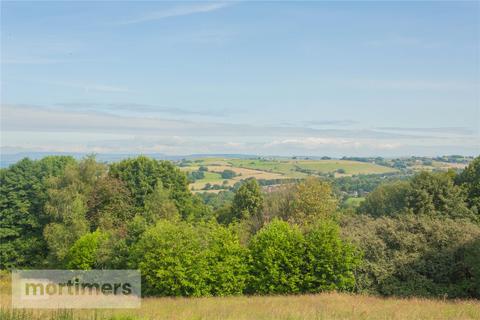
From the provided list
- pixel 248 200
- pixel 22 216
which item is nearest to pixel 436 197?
pixel 248 200

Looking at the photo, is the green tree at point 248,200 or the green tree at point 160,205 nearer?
the green tree at point 160,205

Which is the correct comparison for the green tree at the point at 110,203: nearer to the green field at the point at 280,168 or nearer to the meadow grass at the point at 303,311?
the meadow grass at the point at 303,311

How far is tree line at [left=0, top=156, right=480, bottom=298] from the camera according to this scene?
27953 millimetres

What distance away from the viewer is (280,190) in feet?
157

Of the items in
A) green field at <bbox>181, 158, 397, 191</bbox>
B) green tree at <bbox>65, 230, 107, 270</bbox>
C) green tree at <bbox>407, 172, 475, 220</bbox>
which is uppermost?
green tree at <bbox>407, 172, 475, 220</bbox>

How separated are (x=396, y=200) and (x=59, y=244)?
3192cm

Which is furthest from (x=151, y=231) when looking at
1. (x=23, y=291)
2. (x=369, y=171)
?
(x=369, y=171)

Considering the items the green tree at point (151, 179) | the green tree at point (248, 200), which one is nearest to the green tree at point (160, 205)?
the green tree at point (151, 179)

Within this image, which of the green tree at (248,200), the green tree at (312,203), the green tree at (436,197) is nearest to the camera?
the green tree at (436,197)

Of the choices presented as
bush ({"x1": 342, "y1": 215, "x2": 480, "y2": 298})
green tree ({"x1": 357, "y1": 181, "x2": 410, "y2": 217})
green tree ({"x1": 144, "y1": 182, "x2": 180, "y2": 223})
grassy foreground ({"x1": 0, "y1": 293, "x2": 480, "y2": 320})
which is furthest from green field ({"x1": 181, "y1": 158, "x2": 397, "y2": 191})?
grassy foreground ({"x1": 0, "y1": 293, "x2": 480, "y2": 320})

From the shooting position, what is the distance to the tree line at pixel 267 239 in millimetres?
27953

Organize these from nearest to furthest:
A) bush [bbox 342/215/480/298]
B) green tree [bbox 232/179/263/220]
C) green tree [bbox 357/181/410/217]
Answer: bush [bbox 342/215/480/298] < green tree [bbox 357/181/410/217] < green tree [bbox 232/179/263/220]

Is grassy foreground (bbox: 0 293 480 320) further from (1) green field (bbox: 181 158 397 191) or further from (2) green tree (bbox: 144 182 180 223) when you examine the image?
(1) green field (bbox: 181 158 397 191)

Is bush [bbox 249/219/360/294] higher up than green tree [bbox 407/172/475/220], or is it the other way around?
green tree [bbox 407/172/475/220]
